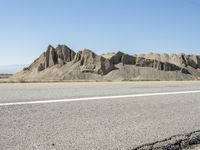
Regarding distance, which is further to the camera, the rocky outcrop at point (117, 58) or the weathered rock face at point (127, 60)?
the weathered rock face at point (127, 60)

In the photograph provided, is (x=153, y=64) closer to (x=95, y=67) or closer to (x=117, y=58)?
(x=117, y=58)

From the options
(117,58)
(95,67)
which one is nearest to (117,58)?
(117,58)

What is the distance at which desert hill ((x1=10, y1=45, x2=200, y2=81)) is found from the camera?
77.9 metres

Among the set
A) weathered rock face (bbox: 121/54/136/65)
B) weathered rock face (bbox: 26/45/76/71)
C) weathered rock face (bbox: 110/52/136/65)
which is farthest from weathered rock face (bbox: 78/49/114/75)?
weathered rock face (bbox: 26/45/76/71)

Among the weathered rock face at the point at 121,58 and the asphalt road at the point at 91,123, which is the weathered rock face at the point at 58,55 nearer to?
the weathered rock face at the point at 121,58

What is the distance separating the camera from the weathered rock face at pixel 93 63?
257 ft

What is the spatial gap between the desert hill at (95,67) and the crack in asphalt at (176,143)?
222 ft

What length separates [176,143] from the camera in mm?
4738

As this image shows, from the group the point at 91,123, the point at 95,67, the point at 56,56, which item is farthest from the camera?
the point at 56,56

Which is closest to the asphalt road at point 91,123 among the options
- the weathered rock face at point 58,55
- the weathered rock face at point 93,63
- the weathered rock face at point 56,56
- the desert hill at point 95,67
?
the desert hill at point 95,67

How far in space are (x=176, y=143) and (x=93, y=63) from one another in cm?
7524

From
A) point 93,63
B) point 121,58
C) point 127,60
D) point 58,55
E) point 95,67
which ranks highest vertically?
point 58,55

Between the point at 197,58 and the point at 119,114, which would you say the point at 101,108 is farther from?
the point at 197,58

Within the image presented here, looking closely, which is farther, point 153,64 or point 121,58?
point 153,64
